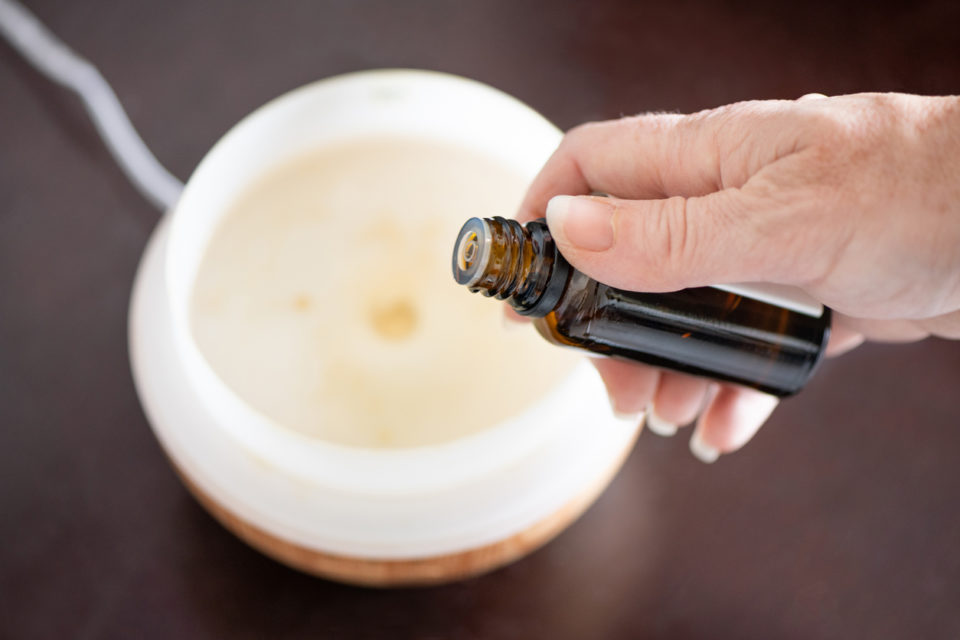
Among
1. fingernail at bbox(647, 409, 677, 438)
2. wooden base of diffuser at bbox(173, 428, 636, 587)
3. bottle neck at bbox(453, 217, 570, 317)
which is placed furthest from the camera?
fingernail at bbox(647, 409, 677, 438)

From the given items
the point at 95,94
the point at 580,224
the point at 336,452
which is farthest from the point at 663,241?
the point at 95,94

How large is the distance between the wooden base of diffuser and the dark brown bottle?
110 millimetres

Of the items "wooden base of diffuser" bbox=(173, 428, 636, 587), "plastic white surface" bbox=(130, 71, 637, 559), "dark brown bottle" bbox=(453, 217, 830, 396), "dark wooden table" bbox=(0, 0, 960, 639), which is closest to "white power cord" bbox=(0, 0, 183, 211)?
"dark wooden table" bbox=(0, 0, 960, 639)

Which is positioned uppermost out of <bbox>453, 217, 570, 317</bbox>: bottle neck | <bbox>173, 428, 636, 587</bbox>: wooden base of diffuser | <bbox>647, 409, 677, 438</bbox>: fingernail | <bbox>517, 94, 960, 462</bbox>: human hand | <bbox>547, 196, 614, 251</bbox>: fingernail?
<bbox>517, 94, 960, 462</bbox>: human hand

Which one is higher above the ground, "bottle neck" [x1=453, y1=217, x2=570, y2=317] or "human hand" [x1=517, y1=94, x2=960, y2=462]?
"human hand" [x1=517, y1=94, x2=960, y2=462]

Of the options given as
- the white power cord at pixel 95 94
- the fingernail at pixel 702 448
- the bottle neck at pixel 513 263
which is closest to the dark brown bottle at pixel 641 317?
the bottle neck at pixel 513 263

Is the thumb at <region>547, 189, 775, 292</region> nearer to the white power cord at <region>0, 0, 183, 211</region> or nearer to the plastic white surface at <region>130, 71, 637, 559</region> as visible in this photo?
the plastic white surface at <region>130, 71, 637, 559</region>

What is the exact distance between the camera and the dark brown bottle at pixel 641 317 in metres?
0.42

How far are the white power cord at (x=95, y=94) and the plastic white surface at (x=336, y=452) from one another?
156 mm

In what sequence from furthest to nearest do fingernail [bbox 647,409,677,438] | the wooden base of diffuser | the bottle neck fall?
fingernail [bbox 647,409,677,438], the wooden base of diffuser, the bottle neck

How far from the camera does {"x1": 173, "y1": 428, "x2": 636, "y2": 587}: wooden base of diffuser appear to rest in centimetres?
52

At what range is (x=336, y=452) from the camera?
1.54 ft

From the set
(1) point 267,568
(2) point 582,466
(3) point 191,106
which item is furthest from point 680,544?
(3) point 191,106

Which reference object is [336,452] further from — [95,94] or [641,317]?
[95,94]
